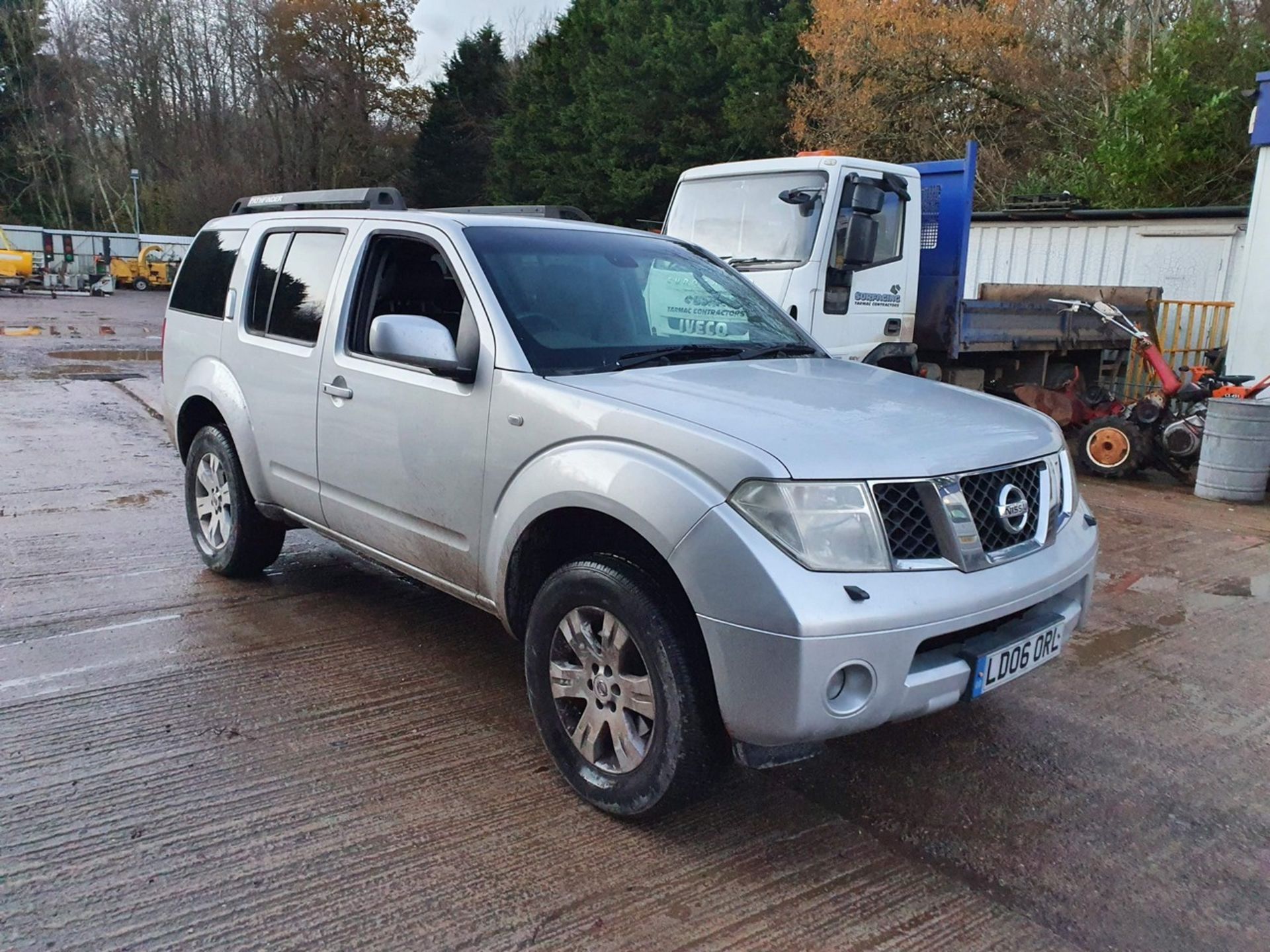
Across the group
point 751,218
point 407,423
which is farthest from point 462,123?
point 407,423

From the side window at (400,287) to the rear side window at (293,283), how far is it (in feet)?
0.73

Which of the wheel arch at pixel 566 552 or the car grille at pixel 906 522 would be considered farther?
the wheel arch at pixel 566 552

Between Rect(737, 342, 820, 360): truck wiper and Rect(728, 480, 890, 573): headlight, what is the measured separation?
1334 millimetres

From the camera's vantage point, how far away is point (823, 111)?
85.8 ft

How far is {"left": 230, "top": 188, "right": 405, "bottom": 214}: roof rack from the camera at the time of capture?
4660 mm

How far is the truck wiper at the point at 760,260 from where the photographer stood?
7828 millimetres

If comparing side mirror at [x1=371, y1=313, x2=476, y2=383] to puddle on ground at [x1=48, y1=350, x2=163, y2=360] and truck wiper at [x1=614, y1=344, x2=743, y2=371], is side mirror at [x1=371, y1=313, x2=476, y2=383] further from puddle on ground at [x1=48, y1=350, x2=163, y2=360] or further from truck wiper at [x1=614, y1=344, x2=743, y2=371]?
puddle on ground at [x1=48, y1=350, x2=163, y2=360]

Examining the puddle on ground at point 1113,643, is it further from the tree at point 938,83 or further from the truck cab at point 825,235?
the tree at point 938,83

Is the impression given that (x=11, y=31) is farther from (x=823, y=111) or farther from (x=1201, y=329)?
(x=1201, y=329)

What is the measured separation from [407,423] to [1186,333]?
38.4ft

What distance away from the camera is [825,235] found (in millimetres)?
7766

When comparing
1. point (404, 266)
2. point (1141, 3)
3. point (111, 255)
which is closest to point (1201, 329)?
point (404, 266)

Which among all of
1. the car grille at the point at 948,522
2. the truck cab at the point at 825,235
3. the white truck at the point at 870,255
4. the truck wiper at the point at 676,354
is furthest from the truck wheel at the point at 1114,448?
the car grille at the point at 948,522

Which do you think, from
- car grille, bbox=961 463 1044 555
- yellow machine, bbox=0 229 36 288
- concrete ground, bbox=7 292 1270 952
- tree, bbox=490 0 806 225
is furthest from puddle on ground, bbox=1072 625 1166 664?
yellow machine, bbox=0 229 36 288
